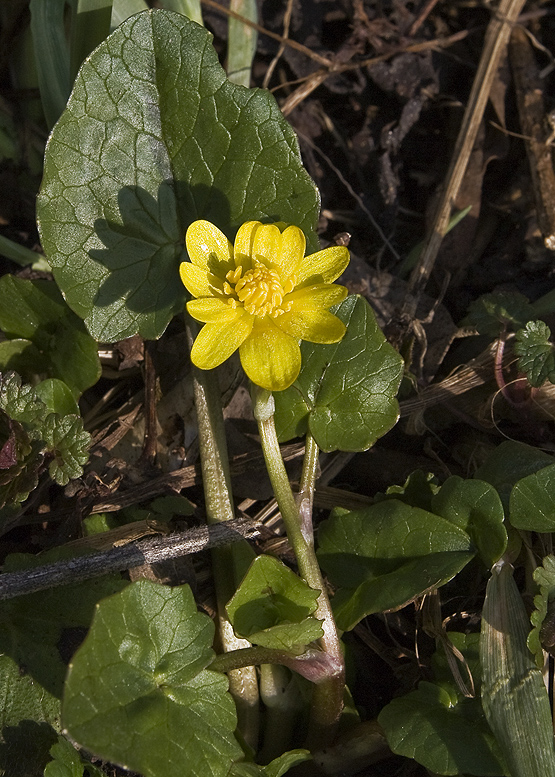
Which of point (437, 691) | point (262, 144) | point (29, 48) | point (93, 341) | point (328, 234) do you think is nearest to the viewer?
point (437, 691)

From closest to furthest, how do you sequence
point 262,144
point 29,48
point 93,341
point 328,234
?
point 262,144
point 93,341
point 29,48
point 328,234

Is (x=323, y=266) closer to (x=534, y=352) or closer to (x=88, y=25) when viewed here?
(x=534, y=352)

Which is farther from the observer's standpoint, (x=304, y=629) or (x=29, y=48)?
(x=29, y=48)

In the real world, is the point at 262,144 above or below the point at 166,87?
below

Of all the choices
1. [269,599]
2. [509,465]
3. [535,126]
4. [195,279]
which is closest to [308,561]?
[269,599]

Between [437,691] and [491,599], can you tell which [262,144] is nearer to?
[491,599]

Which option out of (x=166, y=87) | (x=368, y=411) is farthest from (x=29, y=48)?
(x=368, y=411)

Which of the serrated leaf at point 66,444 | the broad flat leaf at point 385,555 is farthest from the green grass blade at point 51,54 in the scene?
the broad flat leaf at point 385,555
